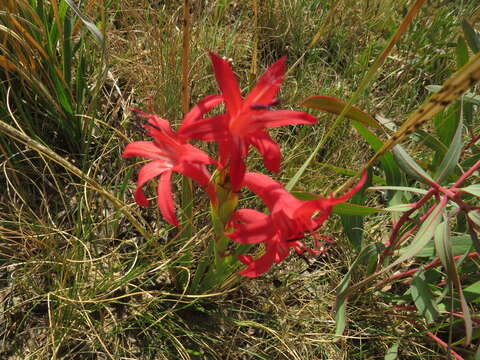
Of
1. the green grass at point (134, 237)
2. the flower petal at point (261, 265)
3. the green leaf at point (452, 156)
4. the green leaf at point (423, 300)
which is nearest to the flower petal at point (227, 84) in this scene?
the flower petal at point (261, 265)

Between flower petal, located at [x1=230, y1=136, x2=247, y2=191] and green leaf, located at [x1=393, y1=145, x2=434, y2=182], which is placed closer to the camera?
flower petal, located at [x1=230, y1=136, x2=247, y2=191]

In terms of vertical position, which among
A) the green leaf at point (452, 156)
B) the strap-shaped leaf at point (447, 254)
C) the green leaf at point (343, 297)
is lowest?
the green leaf at point (343, 297)

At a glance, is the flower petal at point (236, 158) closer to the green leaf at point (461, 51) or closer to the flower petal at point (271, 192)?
the flower petal at point (271, 192)

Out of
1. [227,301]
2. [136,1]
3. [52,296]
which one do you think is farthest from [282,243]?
[136,1]

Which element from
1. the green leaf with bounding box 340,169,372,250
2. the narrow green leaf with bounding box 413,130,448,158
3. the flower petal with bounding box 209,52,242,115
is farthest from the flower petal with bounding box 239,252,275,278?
the narrow green leaf with bounding box 413,130,448,158

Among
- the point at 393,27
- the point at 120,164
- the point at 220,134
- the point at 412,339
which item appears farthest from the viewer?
the point at 393,27

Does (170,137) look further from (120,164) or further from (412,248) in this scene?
(120,164)

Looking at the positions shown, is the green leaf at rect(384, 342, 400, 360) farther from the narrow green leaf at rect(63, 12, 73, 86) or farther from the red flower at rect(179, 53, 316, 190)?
the narrow green leaf at rect(63, 12, 73, 86)
